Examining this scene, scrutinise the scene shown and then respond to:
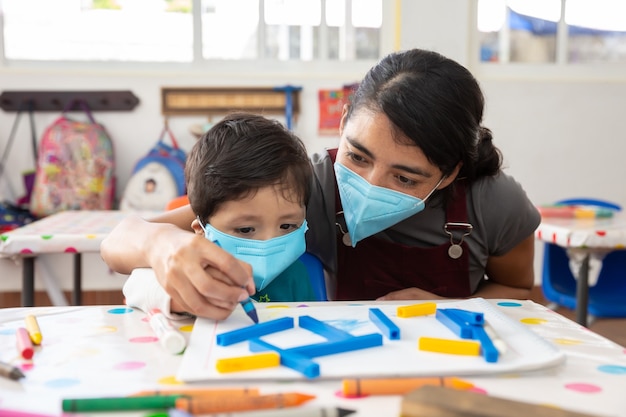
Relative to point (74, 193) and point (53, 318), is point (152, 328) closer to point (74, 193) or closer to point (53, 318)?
point (53, 318)

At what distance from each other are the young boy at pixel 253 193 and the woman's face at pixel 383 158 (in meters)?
0.09

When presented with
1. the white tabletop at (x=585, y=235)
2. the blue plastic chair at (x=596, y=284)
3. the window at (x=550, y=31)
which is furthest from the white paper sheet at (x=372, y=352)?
the window at (x=550, y=31)

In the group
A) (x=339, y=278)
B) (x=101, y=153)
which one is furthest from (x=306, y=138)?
(x=339, y=278)

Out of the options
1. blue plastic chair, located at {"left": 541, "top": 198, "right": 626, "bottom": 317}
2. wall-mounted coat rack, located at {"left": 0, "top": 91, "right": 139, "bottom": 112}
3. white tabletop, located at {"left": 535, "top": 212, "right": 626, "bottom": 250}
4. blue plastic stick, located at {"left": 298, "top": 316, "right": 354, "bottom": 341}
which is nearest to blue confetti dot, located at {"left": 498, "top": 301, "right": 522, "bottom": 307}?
blue plastic stick, located at {"left": 298, "top": 316, "right": 354, "bottom": 341}

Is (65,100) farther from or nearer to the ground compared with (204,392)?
farther from the ground

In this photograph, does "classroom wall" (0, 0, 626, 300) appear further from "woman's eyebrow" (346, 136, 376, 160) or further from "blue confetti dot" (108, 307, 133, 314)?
"blue confetti dot" (108, 307, 133, 314)

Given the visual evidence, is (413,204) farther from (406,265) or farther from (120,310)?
(120,310)

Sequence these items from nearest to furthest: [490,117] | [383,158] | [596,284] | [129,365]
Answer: [129,365]
[383,158]
[596,284]
[490,117]

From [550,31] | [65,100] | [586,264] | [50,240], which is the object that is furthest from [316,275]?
[550,31]

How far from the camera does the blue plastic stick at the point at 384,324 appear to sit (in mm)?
657

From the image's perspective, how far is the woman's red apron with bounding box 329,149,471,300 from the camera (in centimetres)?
119

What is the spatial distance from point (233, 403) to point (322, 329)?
21cm

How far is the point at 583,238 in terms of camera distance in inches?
68.6

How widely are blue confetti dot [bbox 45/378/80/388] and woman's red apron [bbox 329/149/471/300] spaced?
711mm
